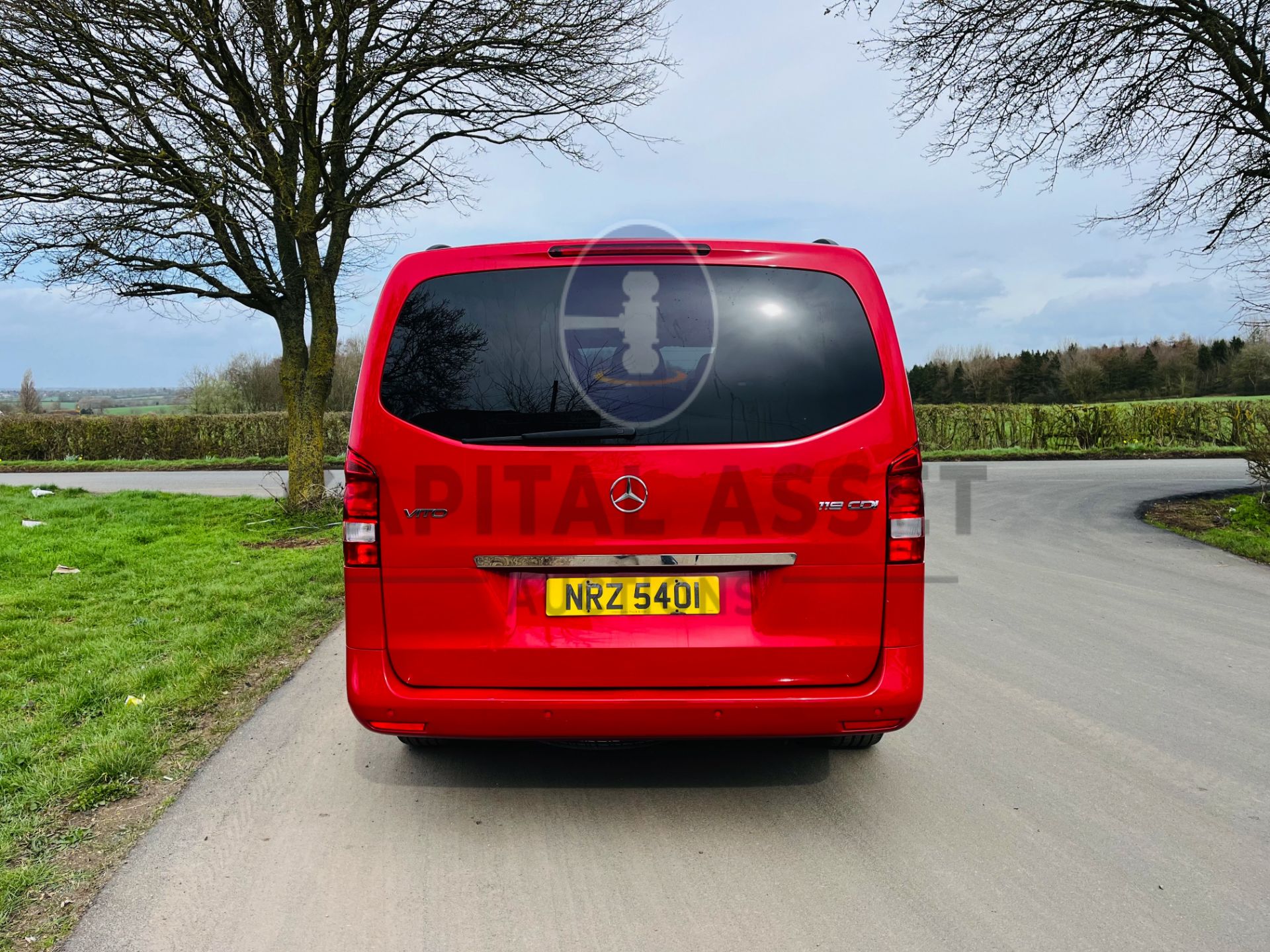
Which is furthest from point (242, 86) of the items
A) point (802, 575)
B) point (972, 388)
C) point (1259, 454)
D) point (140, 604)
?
point (972, 388)

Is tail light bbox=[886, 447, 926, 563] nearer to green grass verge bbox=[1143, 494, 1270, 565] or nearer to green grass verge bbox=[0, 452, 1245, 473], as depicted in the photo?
green grass verge bbox=[1143, 494, 1270, 565]

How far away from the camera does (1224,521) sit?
10.7m

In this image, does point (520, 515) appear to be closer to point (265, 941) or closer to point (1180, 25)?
point (265, 941)

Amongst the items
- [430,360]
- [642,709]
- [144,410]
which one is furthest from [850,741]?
[144,410]

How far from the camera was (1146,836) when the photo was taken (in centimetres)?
294

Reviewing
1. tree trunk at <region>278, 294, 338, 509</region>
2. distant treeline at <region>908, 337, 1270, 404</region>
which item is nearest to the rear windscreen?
tree trunk at <region>278, 294, 338, 509</region>

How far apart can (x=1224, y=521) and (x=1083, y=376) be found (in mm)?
36084

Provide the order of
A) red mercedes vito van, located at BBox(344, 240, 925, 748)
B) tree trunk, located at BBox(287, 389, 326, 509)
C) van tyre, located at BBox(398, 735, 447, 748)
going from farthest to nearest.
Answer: tree trunk, located at BBox(287, 389, 326, 509) → van tyre, located at BBox(398, 735, 447, 748) → red mercedes vito van, located at BBox(344, 240, 925, 748)

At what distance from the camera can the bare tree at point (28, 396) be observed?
40.4 metres

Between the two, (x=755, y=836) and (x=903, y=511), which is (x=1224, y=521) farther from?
(x=755, y=836)

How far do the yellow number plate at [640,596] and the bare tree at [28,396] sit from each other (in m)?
44.6

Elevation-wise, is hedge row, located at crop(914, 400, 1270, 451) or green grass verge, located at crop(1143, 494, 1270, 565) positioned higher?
hedge row, located at crop(914, 400, 1270, 451)

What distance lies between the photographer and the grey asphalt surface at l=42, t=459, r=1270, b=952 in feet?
7.94

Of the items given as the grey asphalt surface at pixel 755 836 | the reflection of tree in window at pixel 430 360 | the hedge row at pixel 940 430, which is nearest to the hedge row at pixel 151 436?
the hedge row at pixel 940 430
